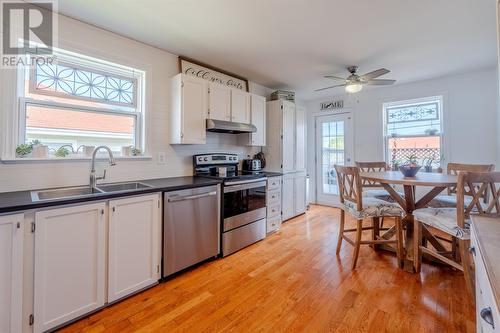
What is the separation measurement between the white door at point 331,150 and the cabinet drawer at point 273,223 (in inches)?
80.4

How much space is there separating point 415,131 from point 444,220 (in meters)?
2.71

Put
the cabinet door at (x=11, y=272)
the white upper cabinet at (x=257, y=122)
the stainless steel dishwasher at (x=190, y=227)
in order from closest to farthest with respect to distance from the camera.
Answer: the cabinet door at (x=11, y=272), the stainless steel dishwasher at (x=190, y=227), the white upper cabinet at (x=257, y=122)

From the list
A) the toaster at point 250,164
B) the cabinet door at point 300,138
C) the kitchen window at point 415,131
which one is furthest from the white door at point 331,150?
the toaster at point 250,164

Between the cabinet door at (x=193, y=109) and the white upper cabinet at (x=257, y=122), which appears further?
the white upper cabinet at (x=257, y=122)

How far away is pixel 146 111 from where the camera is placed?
2.64 meters

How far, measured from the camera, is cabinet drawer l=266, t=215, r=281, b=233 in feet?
11.3

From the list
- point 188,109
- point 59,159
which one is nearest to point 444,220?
point 188,109

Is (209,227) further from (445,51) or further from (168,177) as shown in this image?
(445,51)

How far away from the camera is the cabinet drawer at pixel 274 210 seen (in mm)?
3441

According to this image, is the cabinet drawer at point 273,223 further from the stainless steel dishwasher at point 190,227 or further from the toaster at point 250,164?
the stainless steel dishwasher at point 190,227

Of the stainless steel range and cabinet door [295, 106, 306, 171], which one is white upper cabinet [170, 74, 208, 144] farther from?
cabinet door [295, 106, 306, 171]

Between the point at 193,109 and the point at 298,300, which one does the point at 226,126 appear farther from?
the point at 298,300

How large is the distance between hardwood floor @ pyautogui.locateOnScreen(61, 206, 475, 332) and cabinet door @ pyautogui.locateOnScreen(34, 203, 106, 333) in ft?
0.50

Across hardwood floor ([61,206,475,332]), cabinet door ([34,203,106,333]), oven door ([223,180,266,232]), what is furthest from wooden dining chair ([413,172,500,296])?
cabinet door ([34,203,106,333])
